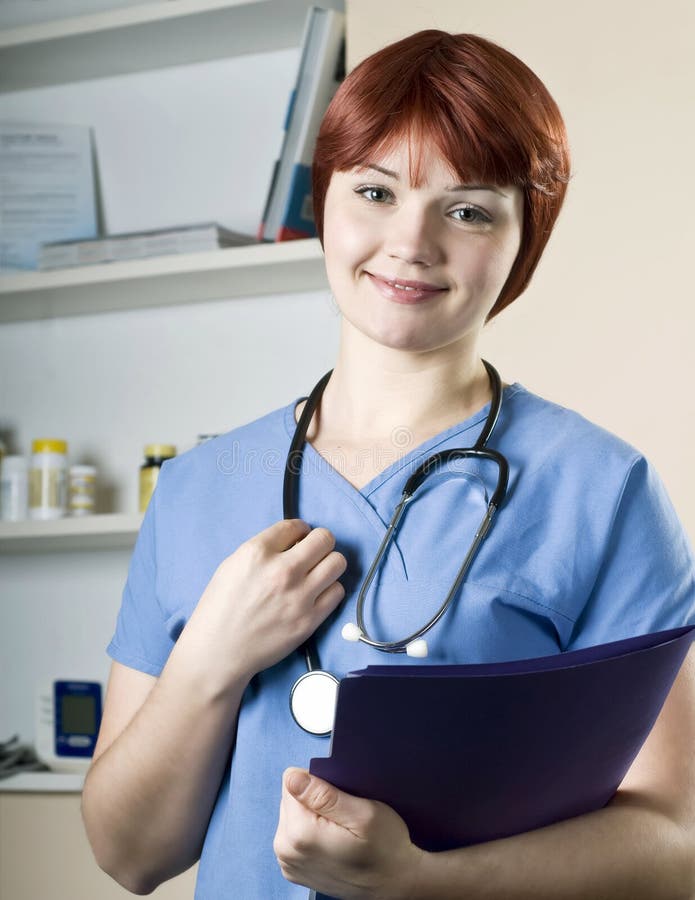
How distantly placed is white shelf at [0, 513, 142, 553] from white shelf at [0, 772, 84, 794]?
416 mm

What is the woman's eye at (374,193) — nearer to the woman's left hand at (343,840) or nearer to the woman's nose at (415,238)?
the woman's nose at (415,238)

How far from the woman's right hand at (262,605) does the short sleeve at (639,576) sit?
0.68 ft

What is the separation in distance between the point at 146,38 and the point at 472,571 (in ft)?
4.79

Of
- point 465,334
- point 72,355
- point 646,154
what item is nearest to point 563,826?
point 465,334

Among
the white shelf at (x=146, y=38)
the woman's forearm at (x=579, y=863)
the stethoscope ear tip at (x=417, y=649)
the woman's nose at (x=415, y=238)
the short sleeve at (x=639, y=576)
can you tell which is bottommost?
the woman's forearm at (x=579, y=863)

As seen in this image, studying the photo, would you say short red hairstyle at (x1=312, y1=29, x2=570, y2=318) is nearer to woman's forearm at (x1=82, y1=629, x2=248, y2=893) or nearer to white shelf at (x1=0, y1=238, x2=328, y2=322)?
woman's forearm at (x1=82, y1=629, x2=248, y2=893)

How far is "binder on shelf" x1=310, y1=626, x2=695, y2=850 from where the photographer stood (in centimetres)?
64

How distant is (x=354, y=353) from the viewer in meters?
0.95

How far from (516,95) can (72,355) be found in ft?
→ 4.59

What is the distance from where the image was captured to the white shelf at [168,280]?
5.62 ft

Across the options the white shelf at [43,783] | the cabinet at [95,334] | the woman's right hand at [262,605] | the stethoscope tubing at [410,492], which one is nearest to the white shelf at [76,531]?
the cabinet at [95,334]

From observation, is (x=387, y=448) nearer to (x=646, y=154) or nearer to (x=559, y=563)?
(x=559, y=563)

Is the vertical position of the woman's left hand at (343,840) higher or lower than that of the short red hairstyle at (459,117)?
lower

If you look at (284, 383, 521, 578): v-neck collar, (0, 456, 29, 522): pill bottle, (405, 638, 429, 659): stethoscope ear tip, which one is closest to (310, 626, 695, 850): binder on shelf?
(405, 638, 429, 659): stethoscope ear tip
